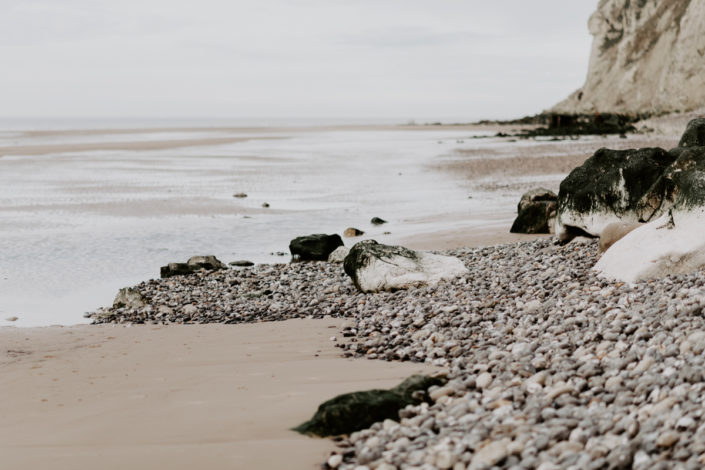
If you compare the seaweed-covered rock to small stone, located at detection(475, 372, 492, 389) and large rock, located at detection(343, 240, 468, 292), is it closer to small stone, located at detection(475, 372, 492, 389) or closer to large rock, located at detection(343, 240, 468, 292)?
small stone, located at detection(475, 372, 492, 389)

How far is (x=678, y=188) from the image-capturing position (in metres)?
10.2

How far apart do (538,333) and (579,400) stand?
6.48ft

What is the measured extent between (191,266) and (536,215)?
284 inches

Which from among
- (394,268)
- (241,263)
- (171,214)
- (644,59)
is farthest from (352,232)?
(644,59)

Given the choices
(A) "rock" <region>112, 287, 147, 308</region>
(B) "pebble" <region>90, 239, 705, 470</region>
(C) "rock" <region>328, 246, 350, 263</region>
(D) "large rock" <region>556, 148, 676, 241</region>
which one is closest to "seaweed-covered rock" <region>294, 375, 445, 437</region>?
(B) "pebble" <region>90, 239, 705, 470</region>

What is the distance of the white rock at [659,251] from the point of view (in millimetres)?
8602

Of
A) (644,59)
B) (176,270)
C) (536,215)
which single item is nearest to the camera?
(176,270)

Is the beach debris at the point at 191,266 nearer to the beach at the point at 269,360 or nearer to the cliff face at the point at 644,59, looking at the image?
the beach at the point at 269,360

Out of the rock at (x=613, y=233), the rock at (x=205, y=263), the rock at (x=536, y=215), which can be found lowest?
the rock at (x=205, y=263)

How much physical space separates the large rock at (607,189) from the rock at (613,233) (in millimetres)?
992

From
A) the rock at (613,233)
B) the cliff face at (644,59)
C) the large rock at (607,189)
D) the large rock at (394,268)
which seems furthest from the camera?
the cliff face at (644,59)

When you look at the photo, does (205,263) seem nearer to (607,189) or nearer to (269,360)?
(269,360)

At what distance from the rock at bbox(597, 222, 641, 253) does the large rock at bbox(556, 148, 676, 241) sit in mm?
992

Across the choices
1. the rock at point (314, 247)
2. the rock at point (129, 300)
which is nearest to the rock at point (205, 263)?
the rock at point (314, 247)
